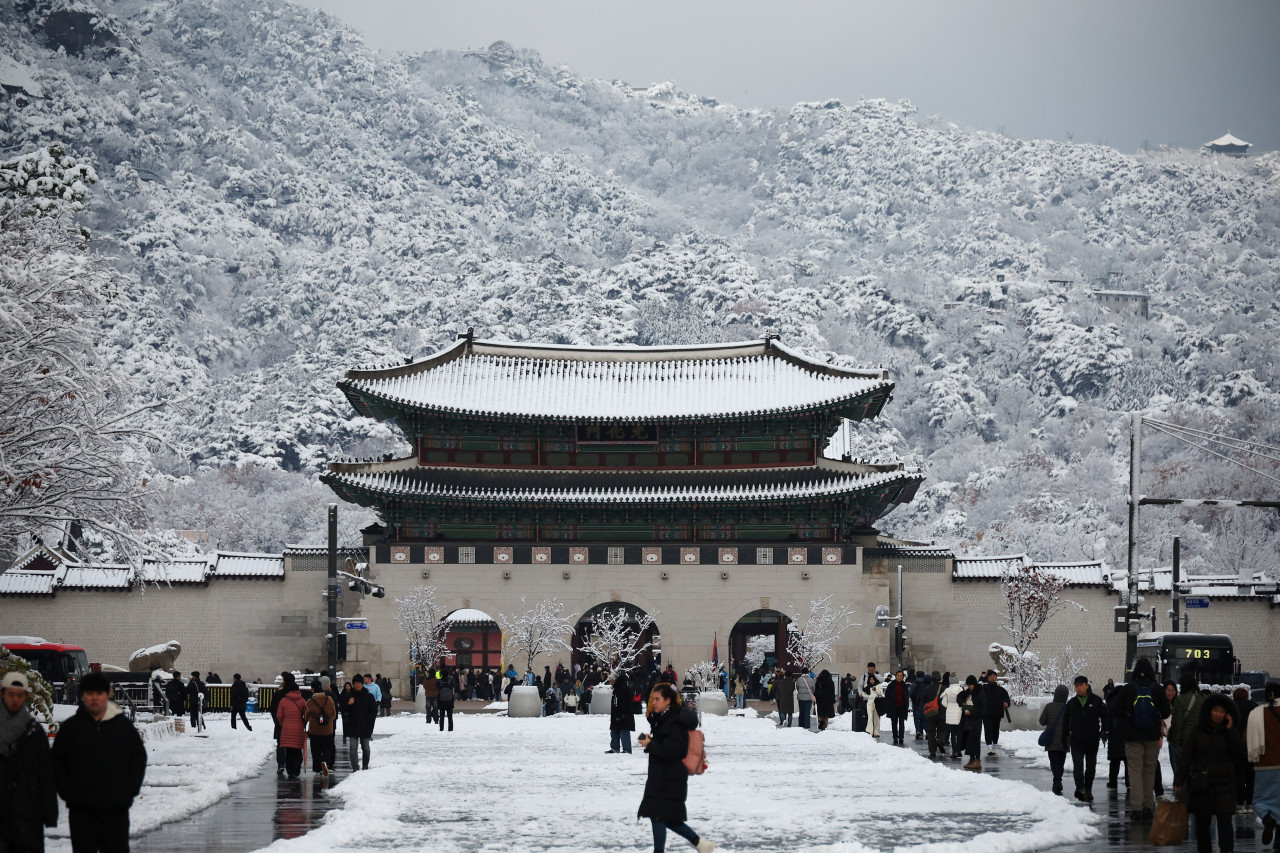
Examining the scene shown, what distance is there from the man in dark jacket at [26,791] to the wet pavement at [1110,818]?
905 centimetres

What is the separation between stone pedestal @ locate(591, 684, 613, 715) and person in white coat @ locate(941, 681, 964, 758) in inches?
527

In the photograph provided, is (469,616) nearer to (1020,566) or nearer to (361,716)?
(1020,566)

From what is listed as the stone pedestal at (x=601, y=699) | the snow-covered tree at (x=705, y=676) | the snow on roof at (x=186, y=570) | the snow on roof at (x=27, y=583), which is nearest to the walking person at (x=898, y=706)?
the stone pedestal at (x=601, y=699)

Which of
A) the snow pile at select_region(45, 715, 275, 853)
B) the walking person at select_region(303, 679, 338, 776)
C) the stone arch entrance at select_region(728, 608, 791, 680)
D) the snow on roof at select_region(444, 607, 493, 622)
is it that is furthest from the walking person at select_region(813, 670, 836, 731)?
the snow on roof at select_region(444, 607, 493, 622)

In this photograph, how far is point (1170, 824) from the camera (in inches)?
589

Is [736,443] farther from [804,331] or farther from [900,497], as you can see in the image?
[804,331]

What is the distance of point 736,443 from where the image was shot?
4934 centimetres

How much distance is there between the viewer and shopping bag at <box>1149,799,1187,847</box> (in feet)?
49.1

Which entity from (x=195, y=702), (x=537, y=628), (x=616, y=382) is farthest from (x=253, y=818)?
(x=616, y=382)

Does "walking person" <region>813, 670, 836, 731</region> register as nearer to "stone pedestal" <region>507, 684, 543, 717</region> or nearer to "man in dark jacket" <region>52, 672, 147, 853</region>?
"stone pedestal" <region>507, 684, 543, 717</region>

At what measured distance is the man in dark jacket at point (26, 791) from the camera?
10609 millimetres

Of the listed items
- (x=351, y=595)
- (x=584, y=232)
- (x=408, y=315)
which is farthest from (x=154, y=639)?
(x=584, y=232)

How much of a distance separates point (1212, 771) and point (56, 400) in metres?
16.7

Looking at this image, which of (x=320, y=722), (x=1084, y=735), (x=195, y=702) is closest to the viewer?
(x=1084, y=735)
